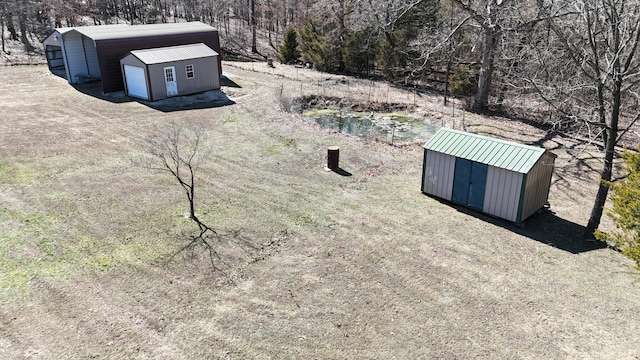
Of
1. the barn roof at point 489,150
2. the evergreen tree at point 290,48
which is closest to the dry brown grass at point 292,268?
the barn roof at point 489,150

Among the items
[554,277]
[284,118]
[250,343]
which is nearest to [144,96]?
[284,118]

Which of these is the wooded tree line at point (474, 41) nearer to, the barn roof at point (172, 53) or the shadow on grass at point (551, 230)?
the shadow on grass at point (551, 230)

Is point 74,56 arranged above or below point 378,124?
above

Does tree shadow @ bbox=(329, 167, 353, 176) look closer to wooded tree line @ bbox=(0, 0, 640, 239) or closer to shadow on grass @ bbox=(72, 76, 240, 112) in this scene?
wooded tree line @ bbox=(0, 0, 640, 239)

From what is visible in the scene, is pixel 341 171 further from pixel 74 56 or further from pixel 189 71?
pixel 74 56

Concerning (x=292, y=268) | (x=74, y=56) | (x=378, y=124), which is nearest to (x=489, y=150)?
(x=292, y=268)

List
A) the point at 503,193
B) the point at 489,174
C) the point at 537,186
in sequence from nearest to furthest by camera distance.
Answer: the point at 503,193 → the point at 537,186 → the point at 489,174

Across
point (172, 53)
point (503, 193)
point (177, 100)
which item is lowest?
point (503, 193)
